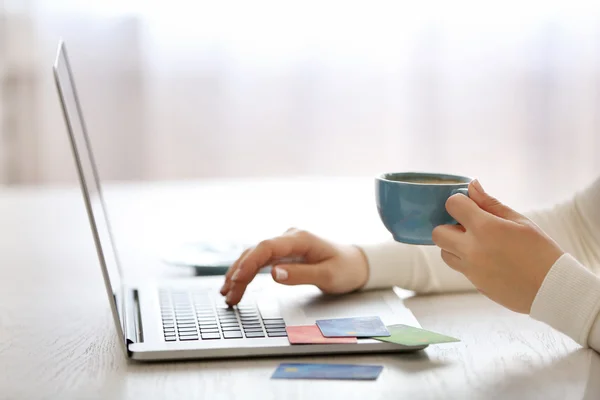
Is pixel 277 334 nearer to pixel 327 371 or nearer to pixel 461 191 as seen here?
pixel 327 371

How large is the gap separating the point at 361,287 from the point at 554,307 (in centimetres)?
28

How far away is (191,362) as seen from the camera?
748 millimetres

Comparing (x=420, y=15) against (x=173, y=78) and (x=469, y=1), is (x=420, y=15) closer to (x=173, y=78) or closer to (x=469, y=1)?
(x=469, y=1)

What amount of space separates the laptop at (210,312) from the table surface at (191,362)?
0.6 inches

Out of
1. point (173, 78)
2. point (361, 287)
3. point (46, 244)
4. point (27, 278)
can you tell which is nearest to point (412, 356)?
point (361, 287)

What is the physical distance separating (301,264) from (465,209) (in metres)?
0.26

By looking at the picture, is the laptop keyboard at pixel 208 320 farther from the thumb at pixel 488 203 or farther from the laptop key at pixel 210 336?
the thumb at pixel 488 203

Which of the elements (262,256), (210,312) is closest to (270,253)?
(262,256)

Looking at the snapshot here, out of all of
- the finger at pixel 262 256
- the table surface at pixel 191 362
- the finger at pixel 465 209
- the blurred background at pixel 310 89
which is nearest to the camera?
the table surface at pixel 191 362

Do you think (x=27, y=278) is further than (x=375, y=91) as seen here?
No

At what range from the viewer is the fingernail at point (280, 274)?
0.95 m

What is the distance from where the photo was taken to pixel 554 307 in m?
0.78

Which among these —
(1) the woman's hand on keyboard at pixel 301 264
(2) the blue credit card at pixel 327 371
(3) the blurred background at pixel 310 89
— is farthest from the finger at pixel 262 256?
(3) the blurred background at pixel 310 89

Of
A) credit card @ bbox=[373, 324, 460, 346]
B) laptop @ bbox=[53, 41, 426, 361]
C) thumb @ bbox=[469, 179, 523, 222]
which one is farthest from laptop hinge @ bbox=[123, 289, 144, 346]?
thumb @ bbox=[469, 179, 523, 222]
